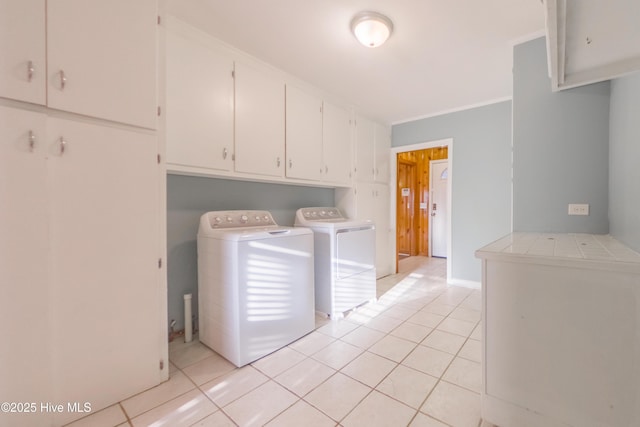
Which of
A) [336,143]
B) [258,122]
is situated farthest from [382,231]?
[258,122]

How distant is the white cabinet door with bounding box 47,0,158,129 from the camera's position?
122 centimetres

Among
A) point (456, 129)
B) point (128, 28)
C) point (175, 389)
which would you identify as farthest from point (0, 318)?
point (456, 129)

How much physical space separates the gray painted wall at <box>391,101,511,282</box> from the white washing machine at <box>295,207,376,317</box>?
145cm

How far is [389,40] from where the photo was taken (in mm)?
2045

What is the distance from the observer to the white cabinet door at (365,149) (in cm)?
355

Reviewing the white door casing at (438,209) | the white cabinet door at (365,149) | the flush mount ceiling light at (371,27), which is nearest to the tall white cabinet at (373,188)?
the white cabinet door at (365,149)

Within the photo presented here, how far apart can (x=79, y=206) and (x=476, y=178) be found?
393 cm

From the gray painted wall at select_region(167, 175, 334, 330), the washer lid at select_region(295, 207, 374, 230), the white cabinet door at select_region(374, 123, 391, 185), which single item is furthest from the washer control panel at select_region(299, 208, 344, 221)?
the white cabinet door at select_region(374, 123, 391, 185)

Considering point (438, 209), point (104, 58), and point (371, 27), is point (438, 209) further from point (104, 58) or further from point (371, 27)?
point (104, 58)

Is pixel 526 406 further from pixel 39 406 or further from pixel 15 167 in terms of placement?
pixel 15 167

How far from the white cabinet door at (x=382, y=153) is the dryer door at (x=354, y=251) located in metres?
1.32

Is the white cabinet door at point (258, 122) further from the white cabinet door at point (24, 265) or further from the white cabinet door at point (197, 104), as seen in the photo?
the white cabinet door at point (24, 265)

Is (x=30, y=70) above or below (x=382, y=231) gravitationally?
above

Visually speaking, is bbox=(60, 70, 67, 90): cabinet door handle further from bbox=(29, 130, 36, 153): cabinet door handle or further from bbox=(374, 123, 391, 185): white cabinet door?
bbox=(374, 123, 391, 185): white cabinet door
